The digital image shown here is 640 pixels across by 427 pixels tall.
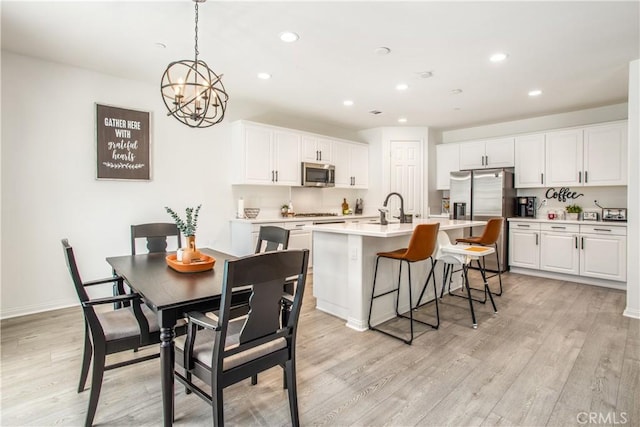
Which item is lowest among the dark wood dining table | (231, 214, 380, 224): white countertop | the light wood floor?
the light wood floor

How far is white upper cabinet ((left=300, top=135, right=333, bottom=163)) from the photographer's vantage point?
5.36 m

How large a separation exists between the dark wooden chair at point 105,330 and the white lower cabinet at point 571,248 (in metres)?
5.31

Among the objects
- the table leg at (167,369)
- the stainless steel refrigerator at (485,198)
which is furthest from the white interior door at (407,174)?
the table leg at (167,369)

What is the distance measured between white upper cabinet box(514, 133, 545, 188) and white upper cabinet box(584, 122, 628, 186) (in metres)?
0.56

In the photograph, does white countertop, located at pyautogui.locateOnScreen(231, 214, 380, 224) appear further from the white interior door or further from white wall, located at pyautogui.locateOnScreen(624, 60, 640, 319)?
white wall, located at pyautogui.locateOnScreen(624, 60, 640, 319)

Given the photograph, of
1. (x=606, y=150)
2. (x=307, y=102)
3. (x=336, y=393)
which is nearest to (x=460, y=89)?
(x=307, y=102)

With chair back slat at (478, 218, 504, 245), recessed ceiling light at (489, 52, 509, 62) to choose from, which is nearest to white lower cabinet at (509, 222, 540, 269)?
chair back slat at (478, 218, 504, 245)

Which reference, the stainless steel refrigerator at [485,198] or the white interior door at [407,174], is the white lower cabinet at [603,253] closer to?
the stainless steel refrigerator at [485,198]

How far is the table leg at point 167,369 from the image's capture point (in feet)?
5.10

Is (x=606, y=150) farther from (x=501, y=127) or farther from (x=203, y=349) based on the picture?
(x=203, y=349)

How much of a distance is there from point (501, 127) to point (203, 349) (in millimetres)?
6363

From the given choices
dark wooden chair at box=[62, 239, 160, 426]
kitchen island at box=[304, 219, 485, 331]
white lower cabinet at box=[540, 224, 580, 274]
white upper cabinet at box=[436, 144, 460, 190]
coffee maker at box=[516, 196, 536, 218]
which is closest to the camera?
dark wooden chair at box=[62, 239, 160, 426]

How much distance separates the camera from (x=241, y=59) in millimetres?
3330

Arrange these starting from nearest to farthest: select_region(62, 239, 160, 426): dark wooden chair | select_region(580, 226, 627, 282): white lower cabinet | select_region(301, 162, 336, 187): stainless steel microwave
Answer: select_region(62, 239, 160, 426): dark wooden chair → select_region(580, 226, 627, 282): white lower cabinet → select_region(301, 162, 336, 187): stainless steel microwave
